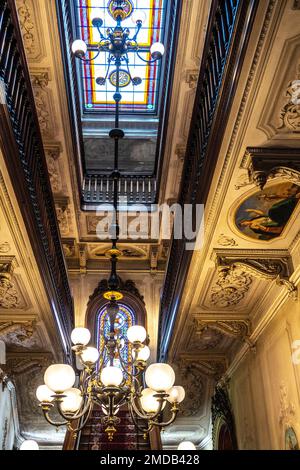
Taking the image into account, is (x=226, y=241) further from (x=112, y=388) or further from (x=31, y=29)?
(x=31, y=29)

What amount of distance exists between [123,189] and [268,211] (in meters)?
7.50

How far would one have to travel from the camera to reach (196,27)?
8648 mm

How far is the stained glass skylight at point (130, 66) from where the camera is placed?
1008 cm

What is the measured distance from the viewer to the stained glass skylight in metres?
10.1

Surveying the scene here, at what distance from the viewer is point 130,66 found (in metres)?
11.7

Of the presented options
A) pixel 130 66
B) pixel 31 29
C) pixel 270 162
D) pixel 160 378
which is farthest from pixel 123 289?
pixel 160 378

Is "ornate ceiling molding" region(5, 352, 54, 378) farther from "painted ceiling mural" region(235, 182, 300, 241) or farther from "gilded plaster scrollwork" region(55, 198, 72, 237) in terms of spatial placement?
"painted ceiling mural" region(235, 182, 300, 241)

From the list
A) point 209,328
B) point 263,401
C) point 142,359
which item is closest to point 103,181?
point 209,328

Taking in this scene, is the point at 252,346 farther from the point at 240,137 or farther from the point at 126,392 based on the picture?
the point at 240,137

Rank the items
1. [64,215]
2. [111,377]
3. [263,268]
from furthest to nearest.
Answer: [64,215] < [263,268] < [111,377]

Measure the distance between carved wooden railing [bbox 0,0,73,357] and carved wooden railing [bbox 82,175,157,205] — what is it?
14.5ft

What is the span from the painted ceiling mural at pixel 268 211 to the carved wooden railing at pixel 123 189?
255 inches

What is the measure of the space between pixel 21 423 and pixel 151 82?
9.91 meters

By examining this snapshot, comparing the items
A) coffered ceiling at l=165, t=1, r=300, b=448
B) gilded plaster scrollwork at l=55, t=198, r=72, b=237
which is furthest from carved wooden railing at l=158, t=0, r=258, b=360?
gilded plaster scrollwork at l=55, t=198, r=72, b=237
